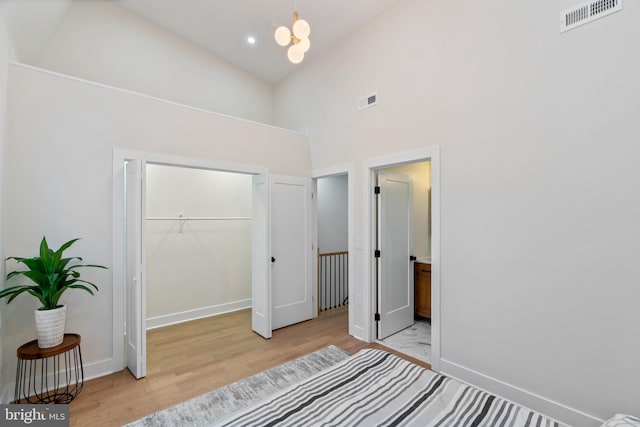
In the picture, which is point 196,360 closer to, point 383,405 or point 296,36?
point 383,405

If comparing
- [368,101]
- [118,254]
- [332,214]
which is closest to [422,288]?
[332,214]

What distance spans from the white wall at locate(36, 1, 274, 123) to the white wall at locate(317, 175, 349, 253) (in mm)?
1866

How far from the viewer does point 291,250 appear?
4164 millimetres

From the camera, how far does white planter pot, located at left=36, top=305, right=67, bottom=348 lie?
2.27m

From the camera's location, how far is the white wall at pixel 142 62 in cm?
345

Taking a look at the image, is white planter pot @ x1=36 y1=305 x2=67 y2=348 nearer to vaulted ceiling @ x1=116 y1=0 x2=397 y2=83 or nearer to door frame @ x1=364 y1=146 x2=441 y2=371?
door frame @ x1=364 y1=146 x2=441 y2=371

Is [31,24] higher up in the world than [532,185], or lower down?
higher up

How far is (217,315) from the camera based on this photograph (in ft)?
15.1

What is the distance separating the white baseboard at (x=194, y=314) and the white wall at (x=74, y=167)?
1.26 meters

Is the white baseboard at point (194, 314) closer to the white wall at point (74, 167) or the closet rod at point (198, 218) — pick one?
the white wall at point (74, 167)

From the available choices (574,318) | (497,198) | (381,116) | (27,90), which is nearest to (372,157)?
(381,116)

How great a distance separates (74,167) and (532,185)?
4053 mm
